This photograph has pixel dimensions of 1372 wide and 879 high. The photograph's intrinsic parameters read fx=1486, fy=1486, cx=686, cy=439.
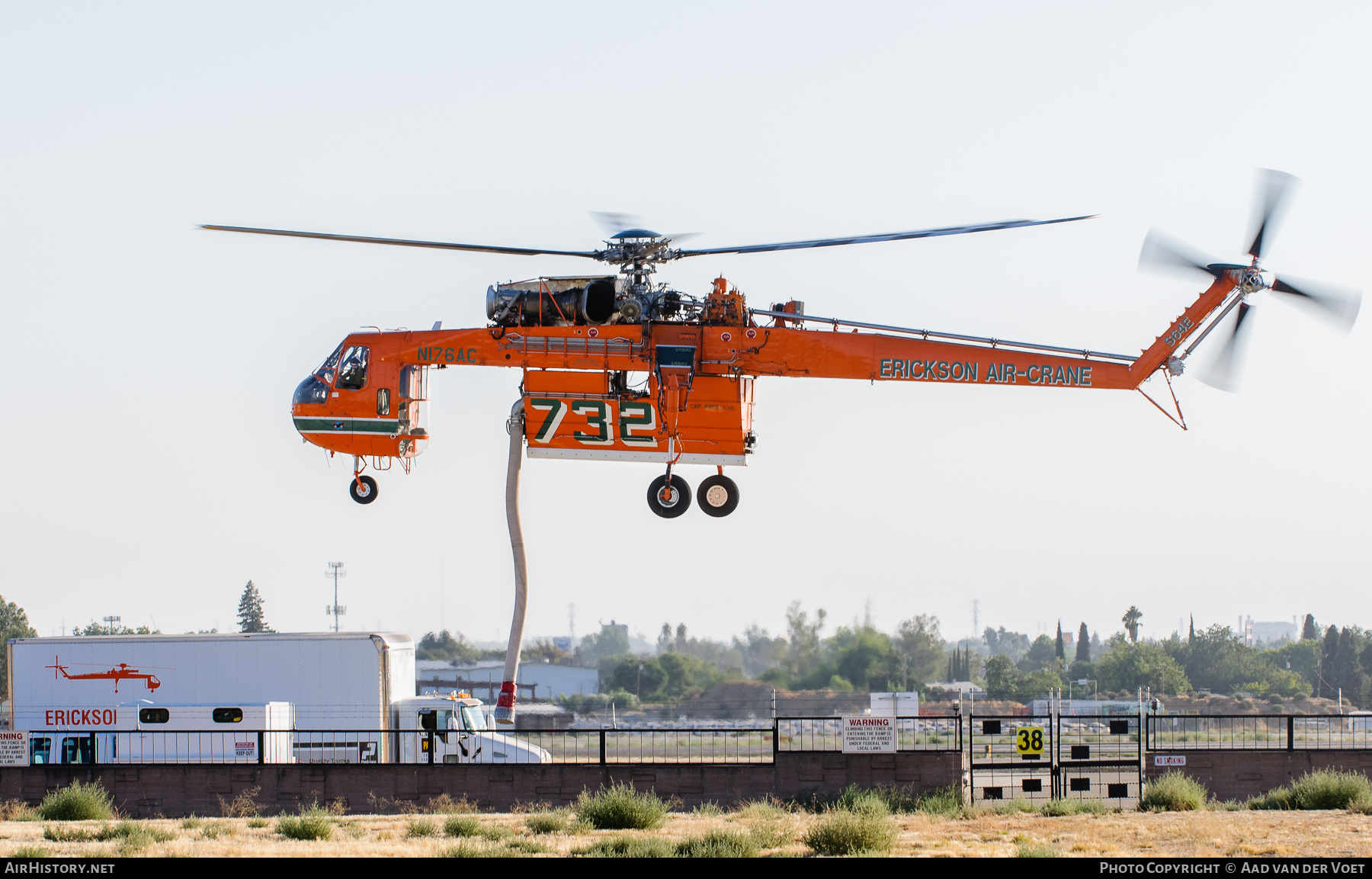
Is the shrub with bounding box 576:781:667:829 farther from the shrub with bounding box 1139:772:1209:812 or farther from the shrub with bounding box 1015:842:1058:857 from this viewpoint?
the shrub with bounding box 1139:772:1209:812

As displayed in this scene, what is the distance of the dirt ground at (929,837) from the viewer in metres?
17.9

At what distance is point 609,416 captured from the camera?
1021 inches

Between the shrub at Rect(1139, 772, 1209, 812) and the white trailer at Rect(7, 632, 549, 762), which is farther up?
the white trailer at Rect(7, 632, 549, 762)

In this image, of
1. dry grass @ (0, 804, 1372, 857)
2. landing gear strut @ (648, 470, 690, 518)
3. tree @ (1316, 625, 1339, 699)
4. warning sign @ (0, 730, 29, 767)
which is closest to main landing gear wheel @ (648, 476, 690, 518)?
landing gear strut @ (648, 470, 690, 518)

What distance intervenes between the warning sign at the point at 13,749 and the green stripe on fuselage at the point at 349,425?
719 cm

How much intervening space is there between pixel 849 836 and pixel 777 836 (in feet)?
4.68

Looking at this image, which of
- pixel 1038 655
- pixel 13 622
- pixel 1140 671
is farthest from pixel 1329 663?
pixel 13 622

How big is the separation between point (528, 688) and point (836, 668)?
25.0 m

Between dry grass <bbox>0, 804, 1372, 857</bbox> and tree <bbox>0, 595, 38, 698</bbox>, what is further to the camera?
tree <bbox>0, 595, 38, 698</bbox>

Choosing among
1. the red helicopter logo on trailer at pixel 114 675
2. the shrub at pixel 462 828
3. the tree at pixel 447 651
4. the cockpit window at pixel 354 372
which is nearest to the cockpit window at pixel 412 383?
the cockpit window at pixel 354 372

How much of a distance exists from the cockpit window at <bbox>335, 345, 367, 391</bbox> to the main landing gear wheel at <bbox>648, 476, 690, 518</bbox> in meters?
5.66

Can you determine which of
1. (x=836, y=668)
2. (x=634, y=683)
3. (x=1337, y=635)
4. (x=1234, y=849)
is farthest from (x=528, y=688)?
(x=1234, y=849)

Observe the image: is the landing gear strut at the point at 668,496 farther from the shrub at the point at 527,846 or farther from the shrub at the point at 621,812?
the shrub at the point at 527,846

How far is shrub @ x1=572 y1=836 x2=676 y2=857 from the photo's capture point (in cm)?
1727
